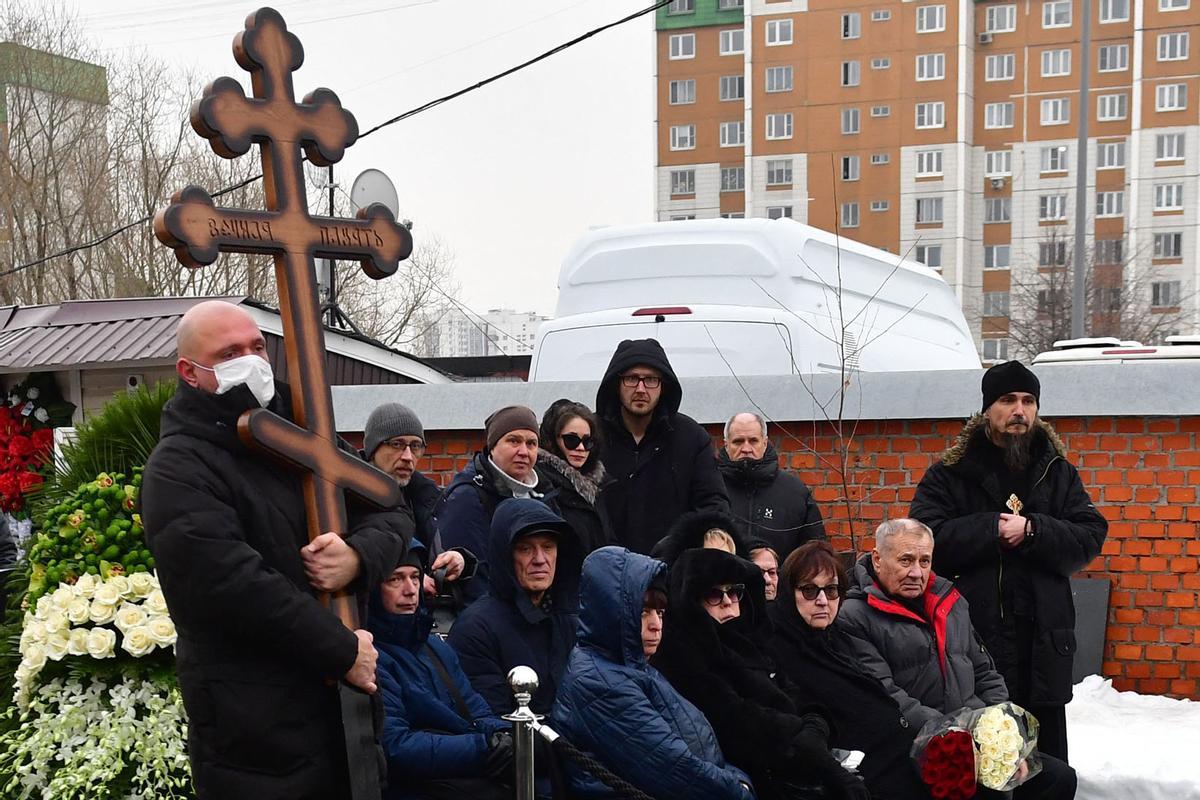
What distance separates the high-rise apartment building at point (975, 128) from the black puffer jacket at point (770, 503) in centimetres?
5586

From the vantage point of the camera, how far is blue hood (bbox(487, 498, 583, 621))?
14.6ft

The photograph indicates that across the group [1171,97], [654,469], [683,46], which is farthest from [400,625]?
[683,46]

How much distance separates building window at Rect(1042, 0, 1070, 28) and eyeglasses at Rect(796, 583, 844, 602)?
64269mm

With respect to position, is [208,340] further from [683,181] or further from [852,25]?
[683,181]

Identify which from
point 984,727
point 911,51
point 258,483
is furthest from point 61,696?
point 911,51

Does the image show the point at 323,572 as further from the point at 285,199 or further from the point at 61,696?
the point at 61,696

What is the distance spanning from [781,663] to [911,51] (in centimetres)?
6262

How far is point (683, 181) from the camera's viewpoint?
70.7m

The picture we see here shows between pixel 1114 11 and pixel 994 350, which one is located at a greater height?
pixel 1114 11

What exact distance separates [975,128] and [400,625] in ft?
212

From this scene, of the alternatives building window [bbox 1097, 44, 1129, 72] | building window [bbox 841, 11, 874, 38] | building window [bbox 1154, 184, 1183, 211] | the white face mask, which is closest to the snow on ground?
the white face mask

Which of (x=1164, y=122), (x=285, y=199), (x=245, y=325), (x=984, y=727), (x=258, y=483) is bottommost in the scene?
(x=984, y=727)

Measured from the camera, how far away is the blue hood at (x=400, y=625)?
13.4ft

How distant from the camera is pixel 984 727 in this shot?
16.0 ft
